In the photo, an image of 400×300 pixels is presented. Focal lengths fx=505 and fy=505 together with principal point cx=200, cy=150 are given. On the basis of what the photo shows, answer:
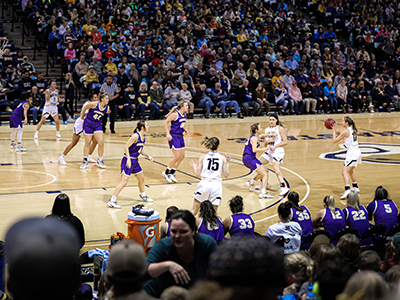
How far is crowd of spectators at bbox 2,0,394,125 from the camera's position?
18750 millimetres

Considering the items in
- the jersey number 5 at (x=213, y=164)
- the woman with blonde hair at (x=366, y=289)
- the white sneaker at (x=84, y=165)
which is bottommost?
the white sneaker at (x=84, y=165)

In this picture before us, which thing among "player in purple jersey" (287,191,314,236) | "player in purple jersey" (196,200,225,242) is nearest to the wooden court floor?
"player in purple jersey" (287,191,314,236)

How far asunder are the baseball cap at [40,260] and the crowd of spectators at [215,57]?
53.2ft

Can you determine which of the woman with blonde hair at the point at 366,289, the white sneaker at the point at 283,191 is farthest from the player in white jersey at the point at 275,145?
the woman with blonde hair at the point at 366,289

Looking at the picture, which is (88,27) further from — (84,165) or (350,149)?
(350,149)

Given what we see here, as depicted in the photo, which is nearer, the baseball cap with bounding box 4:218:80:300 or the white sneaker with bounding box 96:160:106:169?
the baseball cap with bounding box 4:218:80:300

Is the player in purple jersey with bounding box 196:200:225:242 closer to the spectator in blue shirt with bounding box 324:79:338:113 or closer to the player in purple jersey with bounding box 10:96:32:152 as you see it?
the player in purple jersey with bounding box 10:96:32:152

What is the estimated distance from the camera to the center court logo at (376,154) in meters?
12.7

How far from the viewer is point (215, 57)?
20.7 meters

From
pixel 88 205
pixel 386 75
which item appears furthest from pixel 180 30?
pixel 88 205

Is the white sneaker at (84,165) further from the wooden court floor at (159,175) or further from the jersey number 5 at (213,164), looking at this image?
the jersey number 5 at (213,164)

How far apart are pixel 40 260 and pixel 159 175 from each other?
9575 millimetres

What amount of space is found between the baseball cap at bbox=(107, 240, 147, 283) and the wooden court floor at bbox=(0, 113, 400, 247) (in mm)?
4685

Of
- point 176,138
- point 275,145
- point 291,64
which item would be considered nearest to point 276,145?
point 275,145
